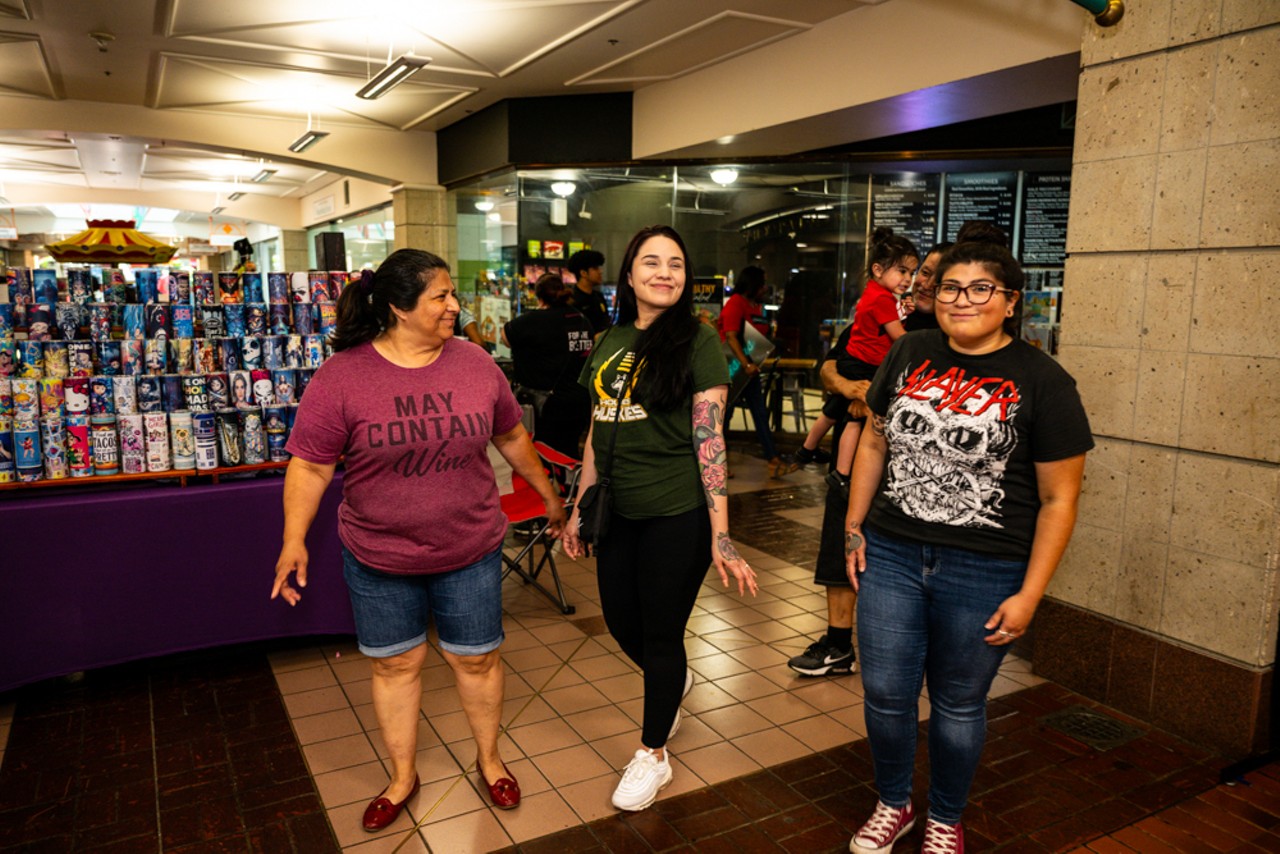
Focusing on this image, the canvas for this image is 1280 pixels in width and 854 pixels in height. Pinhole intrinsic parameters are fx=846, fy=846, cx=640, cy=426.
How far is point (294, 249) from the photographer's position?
60.7 feet

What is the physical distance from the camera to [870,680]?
2285 millimetres

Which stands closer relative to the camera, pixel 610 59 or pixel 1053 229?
pixel 610 59

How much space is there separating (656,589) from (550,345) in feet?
10.5

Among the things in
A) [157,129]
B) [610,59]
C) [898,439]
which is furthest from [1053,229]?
[157,129]

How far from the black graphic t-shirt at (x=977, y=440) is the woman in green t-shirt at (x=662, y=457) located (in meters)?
0.51

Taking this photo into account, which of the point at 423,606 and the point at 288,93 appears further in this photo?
the point at 288,93

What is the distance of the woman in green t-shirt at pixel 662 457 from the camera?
2.40 metres

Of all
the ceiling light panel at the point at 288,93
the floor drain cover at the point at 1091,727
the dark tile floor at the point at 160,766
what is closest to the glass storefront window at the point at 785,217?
the ceiling light panel at the point at 288,93

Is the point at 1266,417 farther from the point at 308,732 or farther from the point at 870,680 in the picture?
the point at 308,732

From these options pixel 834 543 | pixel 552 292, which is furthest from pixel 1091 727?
pixel 552 292

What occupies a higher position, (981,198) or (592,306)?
(981,198)

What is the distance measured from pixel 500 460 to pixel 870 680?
2.58 metres

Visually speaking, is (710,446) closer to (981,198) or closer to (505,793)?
(505,793)

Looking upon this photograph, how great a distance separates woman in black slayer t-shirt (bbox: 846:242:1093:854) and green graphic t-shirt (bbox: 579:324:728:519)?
19.0 inches
